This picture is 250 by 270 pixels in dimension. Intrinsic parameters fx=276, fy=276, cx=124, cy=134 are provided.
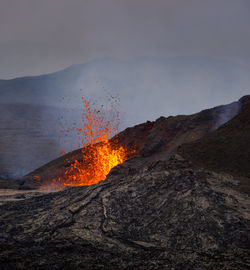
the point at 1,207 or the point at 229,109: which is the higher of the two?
the point at 229,109

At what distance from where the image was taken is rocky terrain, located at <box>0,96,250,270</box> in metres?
5.20

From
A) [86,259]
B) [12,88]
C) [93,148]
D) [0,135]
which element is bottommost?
[86,259]

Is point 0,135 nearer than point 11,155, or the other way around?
point 11,155

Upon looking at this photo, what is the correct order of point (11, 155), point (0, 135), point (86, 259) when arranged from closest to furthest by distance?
point (86, 259) < point (11, 155) < point (0, 135)

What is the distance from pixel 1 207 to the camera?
10023 mm

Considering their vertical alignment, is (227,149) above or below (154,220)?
above

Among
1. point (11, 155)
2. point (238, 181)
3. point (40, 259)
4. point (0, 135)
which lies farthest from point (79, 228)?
point (0, 135)

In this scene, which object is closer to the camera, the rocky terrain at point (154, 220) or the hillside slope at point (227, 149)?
the rocky terrain at point (154, 220)

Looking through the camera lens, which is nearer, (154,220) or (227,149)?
(154,220)

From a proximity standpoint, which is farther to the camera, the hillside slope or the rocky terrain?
the hillside slope

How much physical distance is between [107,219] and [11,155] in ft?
112

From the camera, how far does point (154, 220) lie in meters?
6.57

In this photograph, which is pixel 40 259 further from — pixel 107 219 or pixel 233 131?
pixel 233 131

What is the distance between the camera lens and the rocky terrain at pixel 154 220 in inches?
205
